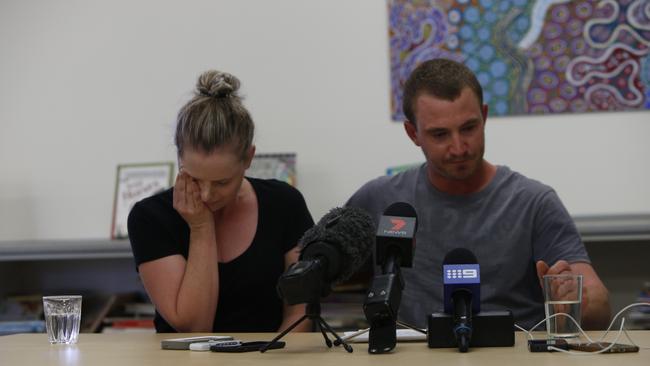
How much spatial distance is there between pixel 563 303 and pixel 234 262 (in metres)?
0.90

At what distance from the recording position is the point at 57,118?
3479 mm

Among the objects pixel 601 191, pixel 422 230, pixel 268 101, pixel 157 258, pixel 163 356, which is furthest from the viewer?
pixel 268 101

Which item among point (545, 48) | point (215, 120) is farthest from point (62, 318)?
point (545, 48)

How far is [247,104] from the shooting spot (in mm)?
3305

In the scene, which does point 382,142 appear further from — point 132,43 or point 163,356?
point 163,356

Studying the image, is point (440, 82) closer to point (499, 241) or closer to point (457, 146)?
point (457, 146)

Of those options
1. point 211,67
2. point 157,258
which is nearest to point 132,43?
point 211,67

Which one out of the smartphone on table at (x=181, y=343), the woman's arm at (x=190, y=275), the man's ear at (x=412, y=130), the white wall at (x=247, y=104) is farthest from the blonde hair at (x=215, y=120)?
the white wall at (x=247, y=104)

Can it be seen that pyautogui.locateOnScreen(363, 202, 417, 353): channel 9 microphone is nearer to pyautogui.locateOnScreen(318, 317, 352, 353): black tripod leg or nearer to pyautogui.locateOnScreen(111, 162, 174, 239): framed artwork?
pyautogui.locateOnScreen(318, 317, 352, 353): black tripod leg

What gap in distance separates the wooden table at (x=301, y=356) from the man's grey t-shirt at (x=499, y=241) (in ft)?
1.41

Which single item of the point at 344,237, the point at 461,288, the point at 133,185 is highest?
the point at 344,237

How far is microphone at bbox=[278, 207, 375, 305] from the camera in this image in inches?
50.8

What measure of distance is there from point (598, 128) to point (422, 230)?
116 cm

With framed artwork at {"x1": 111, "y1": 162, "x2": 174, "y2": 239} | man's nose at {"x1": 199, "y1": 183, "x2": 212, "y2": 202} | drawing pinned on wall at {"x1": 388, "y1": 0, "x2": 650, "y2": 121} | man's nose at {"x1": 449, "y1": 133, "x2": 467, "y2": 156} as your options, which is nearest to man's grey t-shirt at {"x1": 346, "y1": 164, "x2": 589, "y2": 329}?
man's nose at {"x1": 449, "y1": 133, "x2": 467, "y2": 156}
